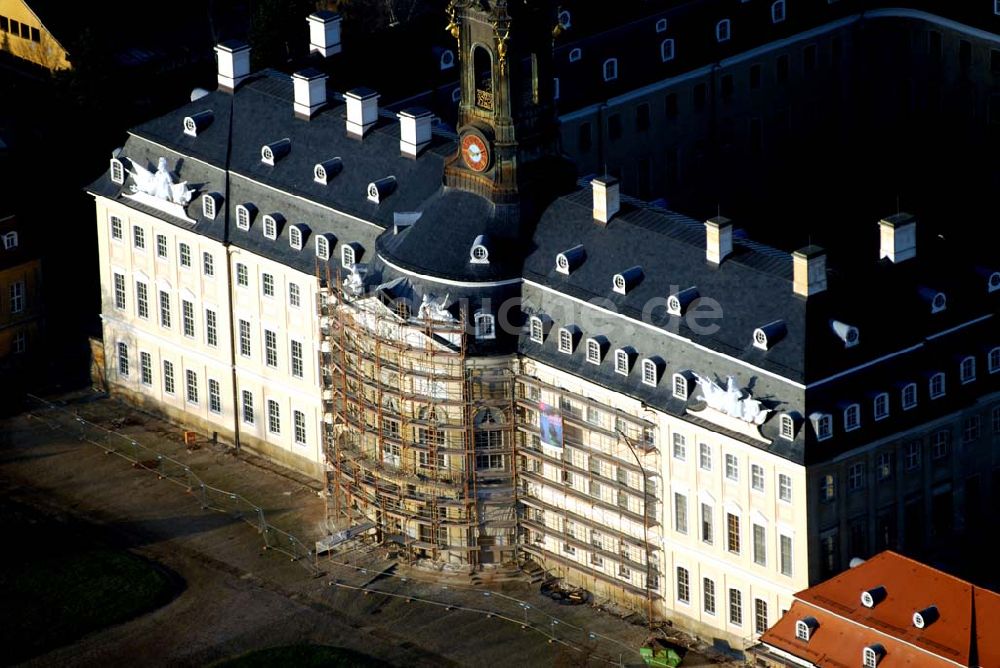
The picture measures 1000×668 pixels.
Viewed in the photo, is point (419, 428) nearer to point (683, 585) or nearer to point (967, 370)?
point (683, 585)

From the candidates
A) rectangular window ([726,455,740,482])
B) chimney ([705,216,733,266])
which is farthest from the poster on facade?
chimney ([705,216,733,266])

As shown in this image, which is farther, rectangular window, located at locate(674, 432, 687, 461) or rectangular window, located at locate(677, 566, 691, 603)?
rectangular window, located at locate(677, 566, 691, 603)

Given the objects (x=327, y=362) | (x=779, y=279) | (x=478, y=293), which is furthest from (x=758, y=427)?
(x=327, y=362)

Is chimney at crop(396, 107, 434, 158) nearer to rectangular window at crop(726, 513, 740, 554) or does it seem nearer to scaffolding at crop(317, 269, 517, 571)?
scaffolding at crop(317, 269, 517, 571)

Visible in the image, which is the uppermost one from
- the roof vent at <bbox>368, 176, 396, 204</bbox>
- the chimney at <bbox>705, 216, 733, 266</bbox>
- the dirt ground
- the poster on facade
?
the chimney at <bbox>705, 216, 733, 266</bbox>

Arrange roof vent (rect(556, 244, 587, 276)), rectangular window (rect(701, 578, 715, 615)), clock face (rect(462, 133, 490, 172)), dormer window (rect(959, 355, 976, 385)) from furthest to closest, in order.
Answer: clock face (rect(462, 133, 490, 172)) < roof vent (rect(556, 244, 587, 276)) < rectangular window (rect(701, 578, 715, 615)) < dormer window (rect(959, 355, 976, 385))

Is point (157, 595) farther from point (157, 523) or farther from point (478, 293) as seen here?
point (478, 293)

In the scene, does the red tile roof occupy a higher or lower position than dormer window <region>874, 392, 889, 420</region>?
lower
